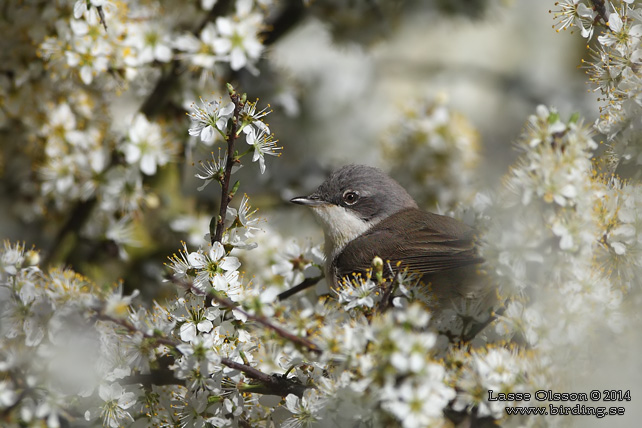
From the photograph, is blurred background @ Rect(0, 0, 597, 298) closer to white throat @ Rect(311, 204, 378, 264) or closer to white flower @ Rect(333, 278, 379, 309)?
white throat @ Rect(311, 204, 378, 264)

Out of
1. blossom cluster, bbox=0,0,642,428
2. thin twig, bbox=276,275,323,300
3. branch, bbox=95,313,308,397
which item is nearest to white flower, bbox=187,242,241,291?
blossom cluster, bbox=0,0,642,428

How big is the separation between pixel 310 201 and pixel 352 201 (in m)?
0.25

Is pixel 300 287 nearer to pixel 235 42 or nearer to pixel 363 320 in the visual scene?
pixel 363 320

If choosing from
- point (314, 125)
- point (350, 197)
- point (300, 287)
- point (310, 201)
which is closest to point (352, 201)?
point (350, 197)

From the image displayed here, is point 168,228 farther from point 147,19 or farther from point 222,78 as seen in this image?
point 147,19

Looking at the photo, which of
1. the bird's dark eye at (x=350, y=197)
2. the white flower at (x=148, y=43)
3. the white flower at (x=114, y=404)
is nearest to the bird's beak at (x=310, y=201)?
the bird's dark eye at (x=350, y=197)

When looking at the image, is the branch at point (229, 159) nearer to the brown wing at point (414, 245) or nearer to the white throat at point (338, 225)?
the brown wing at point (414, 245)

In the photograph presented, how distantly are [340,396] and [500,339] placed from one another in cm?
54

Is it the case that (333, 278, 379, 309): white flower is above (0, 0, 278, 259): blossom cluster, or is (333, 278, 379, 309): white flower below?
below

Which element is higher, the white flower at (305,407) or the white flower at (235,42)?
the white flower at (235,42)

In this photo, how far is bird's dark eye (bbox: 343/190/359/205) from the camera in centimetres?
329

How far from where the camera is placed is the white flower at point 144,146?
9.68 feet

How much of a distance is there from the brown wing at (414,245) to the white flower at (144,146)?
91 centimetres

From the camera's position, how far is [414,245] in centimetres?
288
